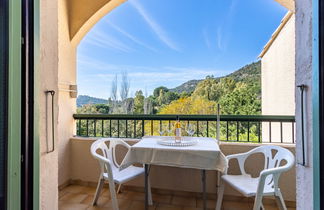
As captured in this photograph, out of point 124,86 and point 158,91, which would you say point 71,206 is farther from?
point 158,91

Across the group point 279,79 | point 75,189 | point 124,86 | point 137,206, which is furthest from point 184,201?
point 279,79

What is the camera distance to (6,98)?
65 centimetres

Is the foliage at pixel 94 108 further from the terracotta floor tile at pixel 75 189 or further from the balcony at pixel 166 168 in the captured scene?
the terracotta floor tile at pixel 75 189

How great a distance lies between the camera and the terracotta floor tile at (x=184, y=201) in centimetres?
230

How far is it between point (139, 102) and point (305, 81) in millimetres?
2903

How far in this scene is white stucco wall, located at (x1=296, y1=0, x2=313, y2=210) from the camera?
722 millimetres

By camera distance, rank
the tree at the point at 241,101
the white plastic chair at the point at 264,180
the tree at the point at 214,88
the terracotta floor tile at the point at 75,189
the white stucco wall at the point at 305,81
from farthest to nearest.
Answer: the tree at the point at 241,101 < the tree at the point at 214,88 < the terracotta floor tile at the point at 75,189 < the white plastic chair at the point at 264,180 < the white stucco wall at the point at 305,81

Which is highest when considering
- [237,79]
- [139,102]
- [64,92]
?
[237,79]

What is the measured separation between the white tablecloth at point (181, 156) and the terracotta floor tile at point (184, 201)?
2.51 ft

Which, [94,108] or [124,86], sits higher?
[124,86]

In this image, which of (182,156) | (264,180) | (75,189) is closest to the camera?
(264,180)

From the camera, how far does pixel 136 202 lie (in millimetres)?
2344

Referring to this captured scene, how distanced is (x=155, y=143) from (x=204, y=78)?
1.66m

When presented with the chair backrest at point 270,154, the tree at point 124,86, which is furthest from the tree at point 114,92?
the chair backrest at point 270,154
